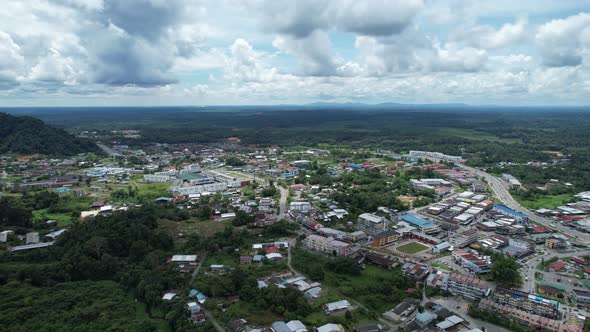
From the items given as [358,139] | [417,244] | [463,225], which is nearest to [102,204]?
[417,244]

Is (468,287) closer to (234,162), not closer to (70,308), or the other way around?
(70,308)

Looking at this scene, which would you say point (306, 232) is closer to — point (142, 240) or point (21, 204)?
point (142, 240)

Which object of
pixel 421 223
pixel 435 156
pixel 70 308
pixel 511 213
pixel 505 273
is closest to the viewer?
pixel 70 308

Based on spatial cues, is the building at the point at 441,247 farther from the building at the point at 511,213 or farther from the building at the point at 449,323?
the building at the point at 511,213

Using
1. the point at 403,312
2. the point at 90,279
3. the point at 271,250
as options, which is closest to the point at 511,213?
the point at 403,312

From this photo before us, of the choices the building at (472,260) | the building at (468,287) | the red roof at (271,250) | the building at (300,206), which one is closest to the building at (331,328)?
the building at (468,287)

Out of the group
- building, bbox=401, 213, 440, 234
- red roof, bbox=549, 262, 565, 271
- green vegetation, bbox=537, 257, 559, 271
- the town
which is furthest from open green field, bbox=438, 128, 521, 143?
red roof, bbox=549, 262, 565, 271

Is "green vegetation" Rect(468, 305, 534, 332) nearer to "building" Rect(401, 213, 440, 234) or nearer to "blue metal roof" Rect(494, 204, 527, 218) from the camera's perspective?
"building" Rect(401, 213, 440, 234)
